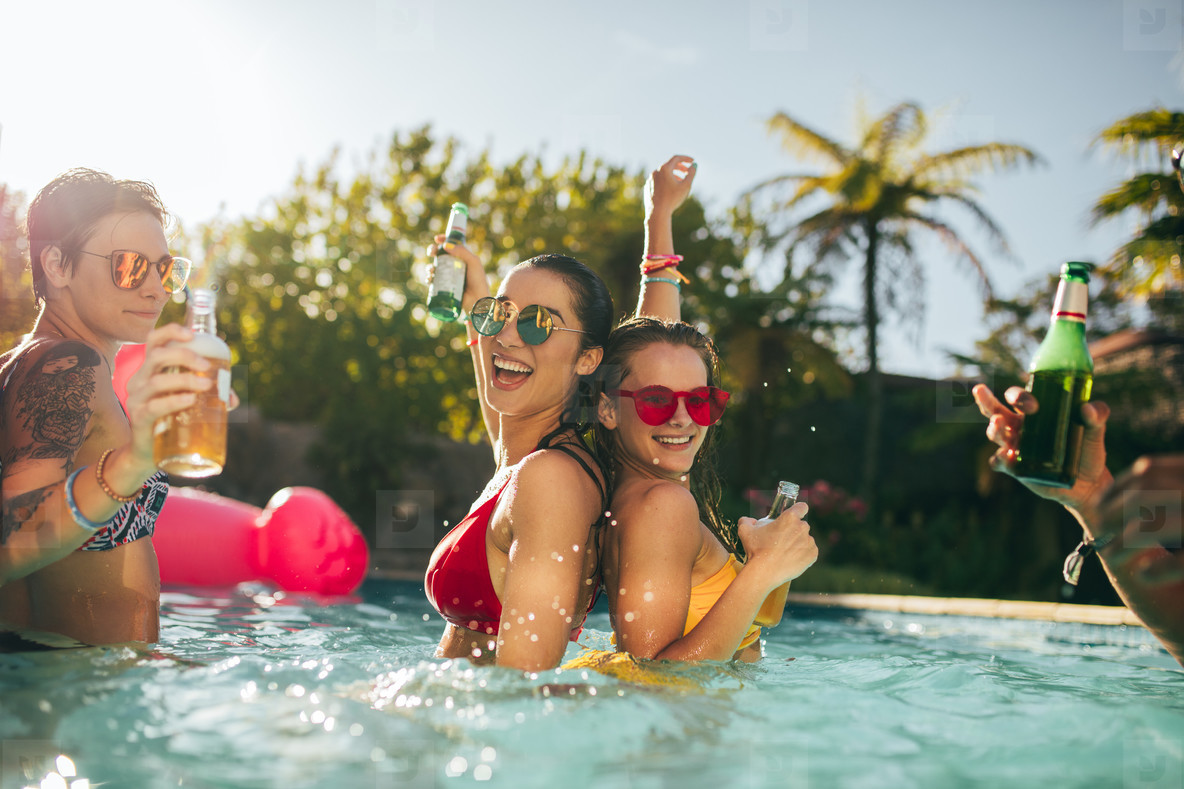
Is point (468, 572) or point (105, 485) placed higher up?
point (105, 485)

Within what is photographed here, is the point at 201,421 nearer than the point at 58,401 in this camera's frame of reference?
Yes

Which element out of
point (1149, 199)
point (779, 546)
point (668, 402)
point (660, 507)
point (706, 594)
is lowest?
point (706, 594)

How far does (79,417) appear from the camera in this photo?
2721 mm

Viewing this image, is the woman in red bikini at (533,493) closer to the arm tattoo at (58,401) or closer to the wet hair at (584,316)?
the wet hair at (584,316)

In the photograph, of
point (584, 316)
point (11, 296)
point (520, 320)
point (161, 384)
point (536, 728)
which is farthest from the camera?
point (11, 296)

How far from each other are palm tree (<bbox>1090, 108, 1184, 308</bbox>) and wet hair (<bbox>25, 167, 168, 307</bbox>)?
14644 mm

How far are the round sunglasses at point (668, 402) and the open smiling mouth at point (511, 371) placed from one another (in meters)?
0.38

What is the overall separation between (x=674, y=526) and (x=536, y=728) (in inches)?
31.1

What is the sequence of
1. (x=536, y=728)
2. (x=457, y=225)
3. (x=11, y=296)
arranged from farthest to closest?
(x=11, y=296) → (x=457, y=225) → (x=536, y=728)

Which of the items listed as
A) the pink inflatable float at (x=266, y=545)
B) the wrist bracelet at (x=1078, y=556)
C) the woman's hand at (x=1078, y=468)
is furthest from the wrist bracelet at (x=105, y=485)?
the pink inflatable float at (x=266, y=545)

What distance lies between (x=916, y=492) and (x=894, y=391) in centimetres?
309

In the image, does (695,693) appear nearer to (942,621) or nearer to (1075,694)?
(1075,694)

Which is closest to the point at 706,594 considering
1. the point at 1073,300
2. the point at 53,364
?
the point at 1073,300

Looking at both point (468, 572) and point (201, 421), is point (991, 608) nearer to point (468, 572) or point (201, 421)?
point (468, 572)
